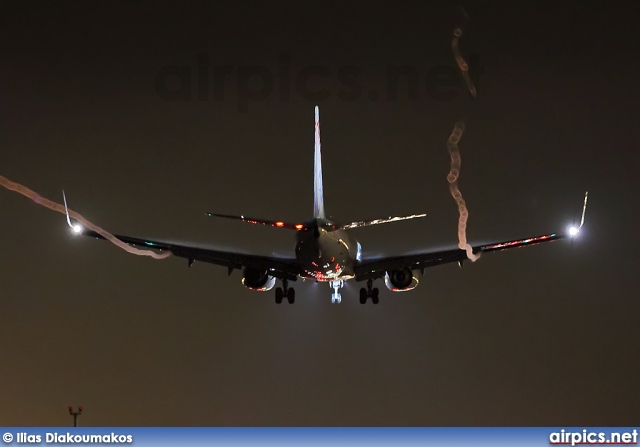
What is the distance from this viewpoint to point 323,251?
74625mm

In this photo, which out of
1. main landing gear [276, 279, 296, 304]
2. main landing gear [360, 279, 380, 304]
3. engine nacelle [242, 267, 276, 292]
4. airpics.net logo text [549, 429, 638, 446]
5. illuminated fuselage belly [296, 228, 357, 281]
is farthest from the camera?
main landing gear [360, 279, 380, 304]

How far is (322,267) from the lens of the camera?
75.8 metres

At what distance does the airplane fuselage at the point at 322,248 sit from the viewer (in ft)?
245

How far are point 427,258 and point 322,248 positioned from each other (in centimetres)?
1198

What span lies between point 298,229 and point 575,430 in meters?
18.7

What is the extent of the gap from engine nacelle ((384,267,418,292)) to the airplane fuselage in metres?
7.57

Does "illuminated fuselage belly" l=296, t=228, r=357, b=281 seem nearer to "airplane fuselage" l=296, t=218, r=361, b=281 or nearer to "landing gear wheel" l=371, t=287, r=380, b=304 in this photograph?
"airplane fuselage" l=296, t=218, r=361, b=281

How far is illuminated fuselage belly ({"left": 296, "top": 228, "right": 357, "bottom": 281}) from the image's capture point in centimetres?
7462

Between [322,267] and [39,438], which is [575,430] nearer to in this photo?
[322,267]

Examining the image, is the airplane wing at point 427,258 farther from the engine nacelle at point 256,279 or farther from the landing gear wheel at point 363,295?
the engine nacelle at point 256,279

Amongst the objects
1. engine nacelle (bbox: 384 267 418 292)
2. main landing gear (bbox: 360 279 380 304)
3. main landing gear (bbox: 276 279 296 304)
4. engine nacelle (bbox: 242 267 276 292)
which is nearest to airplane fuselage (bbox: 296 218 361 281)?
engine nacelle (bbox: 384 267 418 292)

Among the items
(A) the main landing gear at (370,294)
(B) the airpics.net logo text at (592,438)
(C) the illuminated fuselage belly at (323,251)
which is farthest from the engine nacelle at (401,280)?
(B) the airpics.net logo text at (592,438)

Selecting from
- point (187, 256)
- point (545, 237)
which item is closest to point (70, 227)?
point (187, 256)

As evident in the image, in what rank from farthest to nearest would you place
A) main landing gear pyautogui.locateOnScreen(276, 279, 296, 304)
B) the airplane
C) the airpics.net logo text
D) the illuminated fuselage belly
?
A: main landing gear pyautogui.locateOnScreen(276, 279, 296, 304) < the airplane < the illuminated fuselage belly < the airpics.net logo text
